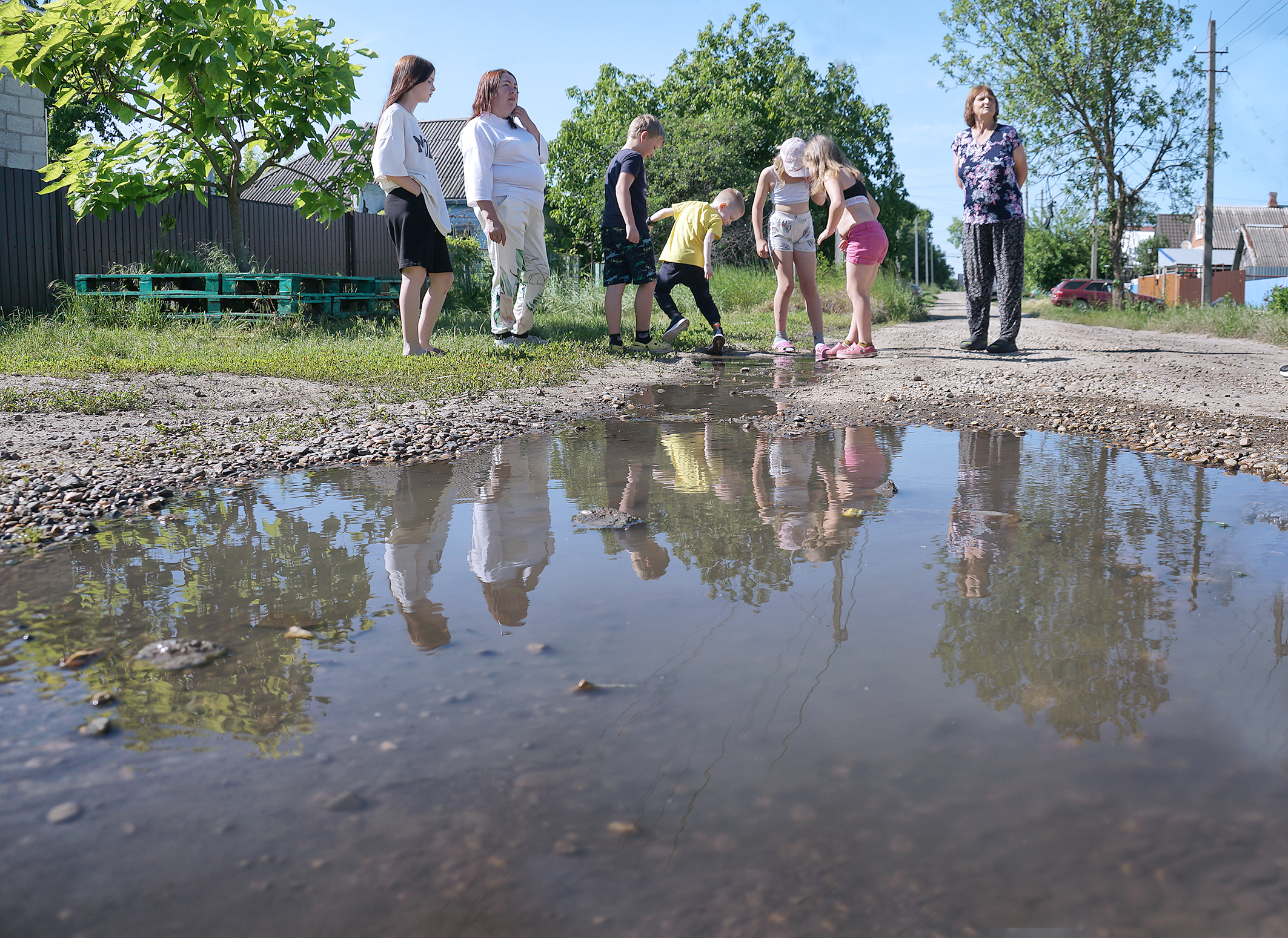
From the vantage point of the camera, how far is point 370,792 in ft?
4.54

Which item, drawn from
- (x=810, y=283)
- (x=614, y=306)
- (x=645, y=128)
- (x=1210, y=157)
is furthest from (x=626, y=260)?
(x=1210, y=157)

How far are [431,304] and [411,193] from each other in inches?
32.7

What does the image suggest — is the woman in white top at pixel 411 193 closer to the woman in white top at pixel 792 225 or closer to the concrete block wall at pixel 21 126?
the woman in white top at pixel 792 225

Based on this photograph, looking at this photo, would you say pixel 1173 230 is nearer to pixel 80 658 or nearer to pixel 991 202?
pixel 991 202

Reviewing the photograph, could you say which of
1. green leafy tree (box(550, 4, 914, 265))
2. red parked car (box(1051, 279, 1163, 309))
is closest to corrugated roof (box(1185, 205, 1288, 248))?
red parked car (box(1051, 279, 1163, 309))

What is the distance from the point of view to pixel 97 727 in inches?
61.9

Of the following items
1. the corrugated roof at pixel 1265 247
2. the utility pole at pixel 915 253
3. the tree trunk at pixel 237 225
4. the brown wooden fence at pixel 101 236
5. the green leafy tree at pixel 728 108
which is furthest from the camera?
the utility pole at pixel 915 253

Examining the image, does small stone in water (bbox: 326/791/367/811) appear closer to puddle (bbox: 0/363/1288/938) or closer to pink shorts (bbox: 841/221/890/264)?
puddle (bbox: 0/363/1288/938)

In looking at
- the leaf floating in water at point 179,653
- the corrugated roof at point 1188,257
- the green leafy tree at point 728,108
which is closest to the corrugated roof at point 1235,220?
the corrugated roof at point 1188,257

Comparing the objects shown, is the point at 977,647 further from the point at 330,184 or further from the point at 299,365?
the point at 330,184

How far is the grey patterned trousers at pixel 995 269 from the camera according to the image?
771 cm

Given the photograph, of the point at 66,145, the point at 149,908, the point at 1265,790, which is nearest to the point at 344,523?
the point at 149,908

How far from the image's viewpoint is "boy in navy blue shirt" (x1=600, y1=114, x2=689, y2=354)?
8016 mm

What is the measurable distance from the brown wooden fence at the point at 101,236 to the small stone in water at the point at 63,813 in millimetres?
10409
